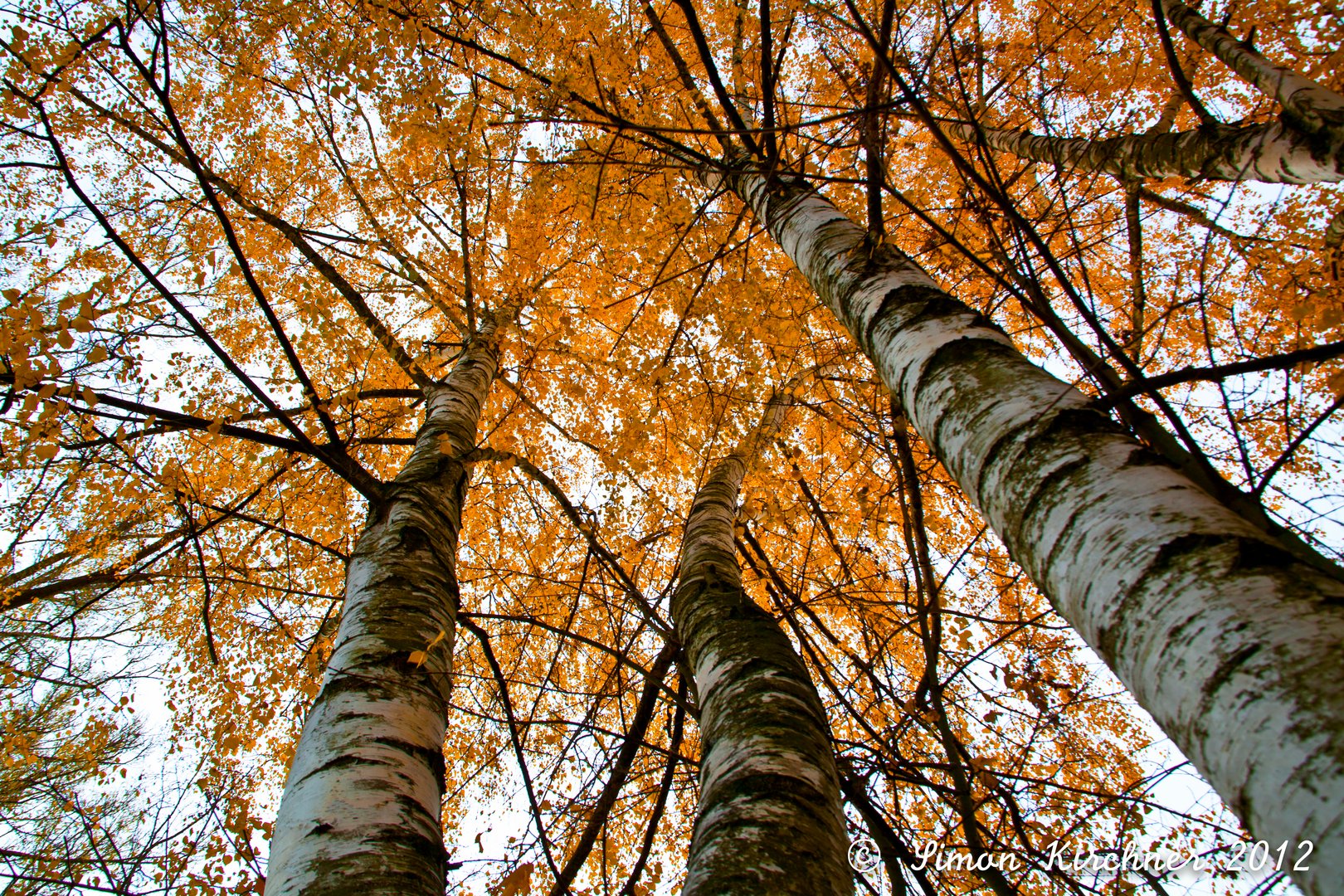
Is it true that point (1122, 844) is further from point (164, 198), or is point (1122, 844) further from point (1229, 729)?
point (164, 198)

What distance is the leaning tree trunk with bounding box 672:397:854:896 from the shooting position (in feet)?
3.18

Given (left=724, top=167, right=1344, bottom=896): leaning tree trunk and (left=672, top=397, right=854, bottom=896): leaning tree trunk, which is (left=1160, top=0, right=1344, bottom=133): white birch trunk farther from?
(left=672, top=397, right=854, bottom=896): leaning tree trunk

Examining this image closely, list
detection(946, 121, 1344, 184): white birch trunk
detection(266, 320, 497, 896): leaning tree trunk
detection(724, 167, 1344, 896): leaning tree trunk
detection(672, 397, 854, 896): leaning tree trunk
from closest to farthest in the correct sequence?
detection(724, 167, 1344, 896): leaning tree trunk → detection(672, 397, 854, 896): leaning tree trunk → detection(266, 320, 497, 896): leaning tree trunk → detection(946, 121, 1344, 184): white birch trunk

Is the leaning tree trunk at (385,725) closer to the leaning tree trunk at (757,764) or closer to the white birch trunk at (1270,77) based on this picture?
the leaning tree trunk at (757,764)

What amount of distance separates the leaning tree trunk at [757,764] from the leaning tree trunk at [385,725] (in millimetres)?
750

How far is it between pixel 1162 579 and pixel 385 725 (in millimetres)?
1812

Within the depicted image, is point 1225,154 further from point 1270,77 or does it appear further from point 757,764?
point 757,764

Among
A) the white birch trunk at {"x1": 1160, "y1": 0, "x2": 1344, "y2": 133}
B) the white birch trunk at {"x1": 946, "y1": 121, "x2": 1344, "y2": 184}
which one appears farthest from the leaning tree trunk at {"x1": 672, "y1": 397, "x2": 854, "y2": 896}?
the white birch trunk at {"x1": 1160, "y1": 0, "x2": 1344, "y2": 133}

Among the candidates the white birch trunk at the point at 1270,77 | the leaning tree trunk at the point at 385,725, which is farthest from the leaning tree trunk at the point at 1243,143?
the leaning tree trunk at the point at 385,725

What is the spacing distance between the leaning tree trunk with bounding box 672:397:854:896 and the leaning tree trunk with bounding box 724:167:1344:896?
58 cm

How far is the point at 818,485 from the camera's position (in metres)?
4.53

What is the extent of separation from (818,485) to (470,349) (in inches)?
111

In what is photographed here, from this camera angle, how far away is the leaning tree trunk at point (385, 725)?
4.37 feet

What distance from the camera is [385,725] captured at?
5.46ft
